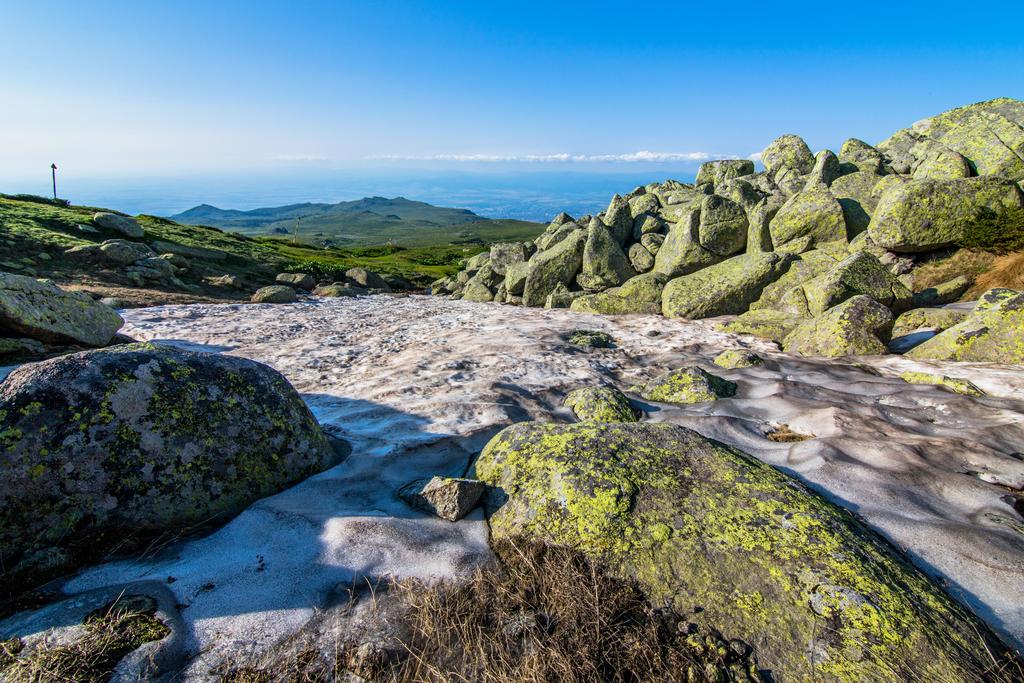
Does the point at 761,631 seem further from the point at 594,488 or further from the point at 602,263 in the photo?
the point at 602,263

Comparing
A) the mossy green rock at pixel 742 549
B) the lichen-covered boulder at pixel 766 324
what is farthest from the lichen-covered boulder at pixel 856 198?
the mossy green rock at pixel 742 549

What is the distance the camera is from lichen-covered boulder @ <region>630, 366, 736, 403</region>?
11156mm

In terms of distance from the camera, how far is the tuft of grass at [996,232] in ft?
52.4

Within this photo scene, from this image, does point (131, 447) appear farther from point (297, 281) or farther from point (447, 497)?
point (297, 281)

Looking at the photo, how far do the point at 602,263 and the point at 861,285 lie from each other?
12.7m

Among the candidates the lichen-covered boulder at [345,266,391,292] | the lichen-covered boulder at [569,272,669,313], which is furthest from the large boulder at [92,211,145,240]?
the lichen-covered boulder at [569,272,669,313]

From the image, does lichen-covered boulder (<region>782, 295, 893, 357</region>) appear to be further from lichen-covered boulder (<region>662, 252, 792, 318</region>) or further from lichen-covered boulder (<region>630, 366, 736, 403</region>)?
lichen-covered boulder (<region>662, 252, 792, 318</region>)

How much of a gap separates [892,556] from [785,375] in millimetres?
8686

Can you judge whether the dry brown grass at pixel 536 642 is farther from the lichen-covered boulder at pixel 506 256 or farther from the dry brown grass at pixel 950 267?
the lichen-covered boulder at pixel 506 256

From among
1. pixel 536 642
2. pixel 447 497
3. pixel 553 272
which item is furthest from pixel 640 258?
pixel 536 642

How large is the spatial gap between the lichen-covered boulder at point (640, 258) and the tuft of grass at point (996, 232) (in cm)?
1247

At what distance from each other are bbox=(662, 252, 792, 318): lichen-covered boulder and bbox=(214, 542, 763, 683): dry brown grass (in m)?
17.8

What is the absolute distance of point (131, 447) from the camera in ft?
18.8

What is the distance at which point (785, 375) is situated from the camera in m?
12.6
